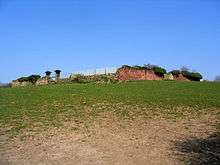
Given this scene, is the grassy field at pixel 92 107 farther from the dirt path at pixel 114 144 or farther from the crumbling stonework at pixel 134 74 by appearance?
the crumbling stonework at pixel 134 74

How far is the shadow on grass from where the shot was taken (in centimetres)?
1141

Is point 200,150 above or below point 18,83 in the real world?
below

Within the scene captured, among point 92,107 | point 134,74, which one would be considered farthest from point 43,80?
point 92,107

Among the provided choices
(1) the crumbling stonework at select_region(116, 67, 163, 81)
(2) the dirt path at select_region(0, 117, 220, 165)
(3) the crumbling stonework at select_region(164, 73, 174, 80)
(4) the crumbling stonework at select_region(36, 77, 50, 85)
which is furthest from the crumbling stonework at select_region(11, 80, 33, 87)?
(2) the dirt path at select_region(0, 117, 220, 165)

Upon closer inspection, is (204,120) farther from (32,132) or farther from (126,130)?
(32,132)

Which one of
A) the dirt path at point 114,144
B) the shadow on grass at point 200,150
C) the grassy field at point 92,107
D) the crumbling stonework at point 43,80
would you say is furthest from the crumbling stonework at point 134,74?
the shadow on grass at point 200,150

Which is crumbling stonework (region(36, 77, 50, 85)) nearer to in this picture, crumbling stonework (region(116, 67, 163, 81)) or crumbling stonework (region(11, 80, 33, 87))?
crumbling stonework (region(11, 80, 33, 87))

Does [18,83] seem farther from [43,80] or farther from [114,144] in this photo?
[114,144]

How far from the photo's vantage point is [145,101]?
74.9ft

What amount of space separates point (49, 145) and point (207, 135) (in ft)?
18.8

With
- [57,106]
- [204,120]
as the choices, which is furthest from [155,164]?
[57,106]

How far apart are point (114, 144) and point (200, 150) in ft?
9.56

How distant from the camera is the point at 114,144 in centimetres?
1363

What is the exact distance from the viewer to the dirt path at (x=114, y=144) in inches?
467
